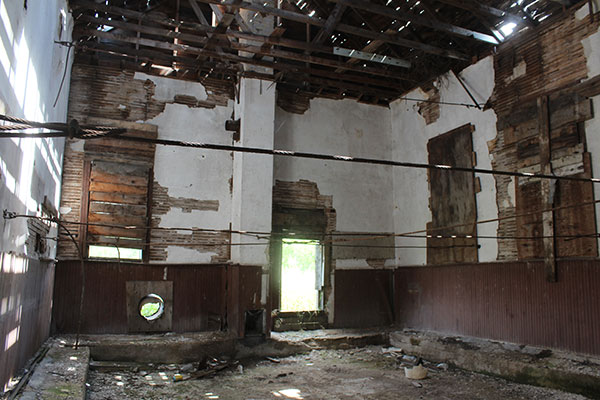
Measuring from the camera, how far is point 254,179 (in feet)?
26.0

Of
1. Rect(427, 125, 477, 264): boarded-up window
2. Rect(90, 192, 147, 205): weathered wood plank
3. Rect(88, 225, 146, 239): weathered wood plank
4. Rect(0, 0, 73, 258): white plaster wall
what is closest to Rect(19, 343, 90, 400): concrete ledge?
Answer: Rect(0, 0, 73, 258): white plaster wall

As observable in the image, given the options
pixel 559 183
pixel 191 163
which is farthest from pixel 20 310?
pixel 559 183

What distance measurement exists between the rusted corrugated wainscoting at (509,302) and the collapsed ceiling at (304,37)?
3567 millimetres

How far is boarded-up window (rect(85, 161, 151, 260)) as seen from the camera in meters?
7.58

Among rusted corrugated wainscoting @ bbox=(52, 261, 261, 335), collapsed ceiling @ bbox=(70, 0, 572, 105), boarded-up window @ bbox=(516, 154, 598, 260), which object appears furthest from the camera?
rusted corrugated wainscoting @ bbox=(52, 261, 261, 335)

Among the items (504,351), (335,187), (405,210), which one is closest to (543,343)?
(504,351)

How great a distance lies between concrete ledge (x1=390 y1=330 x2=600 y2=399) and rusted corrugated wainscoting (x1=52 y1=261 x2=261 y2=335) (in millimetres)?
2977

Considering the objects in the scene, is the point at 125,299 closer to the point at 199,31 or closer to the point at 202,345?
the point at 202,345

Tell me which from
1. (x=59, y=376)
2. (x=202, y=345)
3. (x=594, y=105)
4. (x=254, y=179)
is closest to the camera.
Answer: (x=59, y=376)

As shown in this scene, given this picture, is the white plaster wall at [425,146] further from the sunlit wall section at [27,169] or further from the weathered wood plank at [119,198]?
the sunlit wall section at [27,169]

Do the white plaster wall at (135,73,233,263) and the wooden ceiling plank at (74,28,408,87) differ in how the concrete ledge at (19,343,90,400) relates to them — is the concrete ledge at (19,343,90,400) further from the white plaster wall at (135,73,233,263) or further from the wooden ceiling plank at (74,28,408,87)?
the wooden ceiling plank at (74,28,408,87)

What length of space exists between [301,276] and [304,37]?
9.73 m

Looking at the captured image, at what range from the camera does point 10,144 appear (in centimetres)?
340

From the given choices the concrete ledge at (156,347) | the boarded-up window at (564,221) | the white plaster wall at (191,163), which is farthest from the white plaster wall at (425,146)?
the concrete ledge at (156,347)
